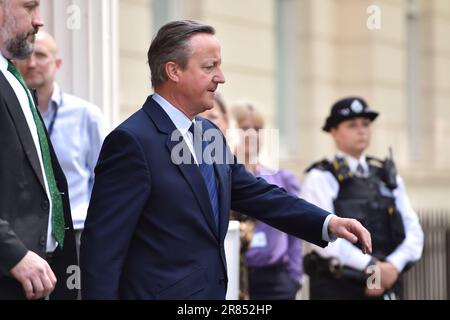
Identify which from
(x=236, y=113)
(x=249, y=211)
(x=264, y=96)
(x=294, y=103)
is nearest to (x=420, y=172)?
(x=294, y=103)

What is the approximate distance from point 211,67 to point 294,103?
10.0m

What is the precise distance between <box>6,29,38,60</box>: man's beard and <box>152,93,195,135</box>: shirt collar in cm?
54

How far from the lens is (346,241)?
6.23 metres

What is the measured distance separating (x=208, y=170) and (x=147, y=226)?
0.35 meters

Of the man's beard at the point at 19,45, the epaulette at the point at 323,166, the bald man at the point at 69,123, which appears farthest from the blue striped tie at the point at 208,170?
the epaulette at the point at 323,166

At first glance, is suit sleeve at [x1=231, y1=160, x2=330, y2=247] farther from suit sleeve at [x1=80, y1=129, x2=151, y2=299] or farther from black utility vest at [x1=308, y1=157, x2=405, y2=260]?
black utility vest at [x1=308, y1=157, x2=405, y2=260]

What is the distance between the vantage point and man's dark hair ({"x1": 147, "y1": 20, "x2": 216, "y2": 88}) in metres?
3.95

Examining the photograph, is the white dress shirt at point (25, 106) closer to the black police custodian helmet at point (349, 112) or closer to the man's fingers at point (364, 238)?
the man's fingers at point (364, 238)

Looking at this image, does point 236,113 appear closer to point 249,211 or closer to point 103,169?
point 249,211

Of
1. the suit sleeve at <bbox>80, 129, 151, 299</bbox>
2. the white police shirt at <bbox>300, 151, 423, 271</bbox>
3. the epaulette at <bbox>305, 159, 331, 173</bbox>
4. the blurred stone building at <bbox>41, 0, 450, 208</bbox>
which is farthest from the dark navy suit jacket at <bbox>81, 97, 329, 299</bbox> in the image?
the blurred stone building at <bbox>41, 0, 450, 208</bbox>

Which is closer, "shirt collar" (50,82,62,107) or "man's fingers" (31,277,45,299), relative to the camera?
"man's fingers" (31,277,45,299)

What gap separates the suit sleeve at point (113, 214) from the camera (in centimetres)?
368

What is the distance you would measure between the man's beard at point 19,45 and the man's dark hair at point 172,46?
1.56ft
